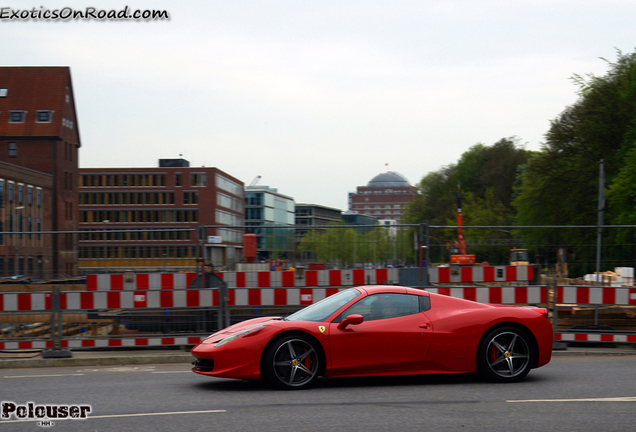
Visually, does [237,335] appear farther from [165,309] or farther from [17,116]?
[17,116]

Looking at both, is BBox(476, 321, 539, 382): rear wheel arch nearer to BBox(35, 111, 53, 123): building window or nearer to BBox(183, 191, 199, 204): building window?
BBox(35, 111, 53, 123): building window

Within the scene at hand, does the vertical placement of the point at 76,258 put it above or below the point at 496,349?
above

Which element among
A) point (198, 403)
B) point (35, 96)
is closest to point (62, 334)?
point (198, 403)

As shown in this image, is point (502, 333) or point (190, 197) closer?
point (502, 333)

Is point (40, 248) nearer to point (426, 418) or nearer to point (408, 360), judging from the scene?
point (408, 360)

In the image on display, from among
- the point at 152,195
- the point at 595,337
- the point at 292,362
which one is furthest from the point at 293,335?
the point at 152,195

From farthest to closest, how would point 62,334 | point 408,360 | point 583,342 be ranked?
point 583,342 → point 62,334 → point 408,360

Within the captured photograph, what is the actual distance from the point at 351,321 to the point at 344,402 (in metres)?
0.98

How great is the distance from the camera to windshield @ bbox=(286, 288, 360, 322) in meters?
8.01

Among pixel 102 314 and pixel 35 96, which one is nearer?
pixel 102 314

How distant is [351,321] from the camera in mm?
7715

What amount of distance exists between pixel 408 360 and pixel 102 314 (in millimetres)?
5881

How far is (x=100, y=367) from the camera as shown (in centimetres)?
1062

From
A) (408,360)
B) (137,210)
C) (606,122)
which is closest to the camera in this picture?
(408,360)
